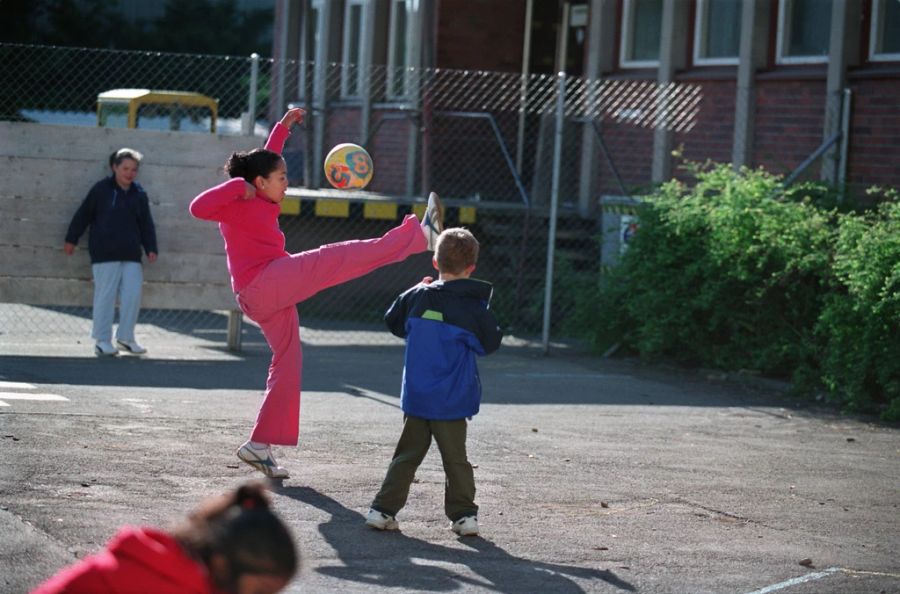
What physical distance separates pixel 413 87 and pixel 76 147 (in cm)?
749

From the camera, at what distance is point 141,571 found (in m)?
3.08

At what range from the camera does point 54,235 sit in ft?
41.7

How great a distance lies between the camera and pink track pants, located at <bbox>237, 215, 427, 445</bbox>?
7.39 meters

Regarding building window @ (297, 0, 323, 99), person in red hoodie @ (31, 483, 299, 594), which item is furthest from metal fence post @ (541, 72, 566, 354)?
person in red hoodie @ (31, 483, 299, 594)

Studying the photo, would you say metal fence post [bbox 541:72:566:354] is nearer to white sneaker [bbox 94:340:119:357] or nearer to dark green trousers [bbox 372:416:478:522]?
white sneaker [bbox 94:340:119:357]

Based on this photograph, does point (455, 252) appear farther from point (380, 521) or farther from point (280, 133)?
point (280, 133)

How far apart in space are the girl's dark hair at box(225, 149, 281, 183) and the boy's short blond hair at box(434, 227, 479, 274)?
1.26m

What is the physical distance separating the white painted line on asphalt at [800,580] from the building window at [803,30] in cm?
1054

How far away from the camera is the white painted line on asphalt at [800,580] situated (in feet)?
19.4

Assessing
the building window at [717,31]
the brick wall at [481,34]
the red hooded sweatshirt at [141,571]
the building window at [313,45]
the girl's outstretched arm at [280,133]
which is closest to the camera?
the red hooded sweatshirt at [141,571]

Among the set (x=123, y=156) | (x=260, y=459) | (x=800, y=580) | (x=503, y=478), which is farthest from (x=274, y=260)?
(x=123, y=156)

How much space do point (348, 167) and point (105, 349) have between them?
450 cm

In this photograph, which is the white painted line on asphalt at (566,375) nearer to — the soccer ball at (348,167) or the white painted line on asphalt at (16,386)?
the soccer ball at (348,167)

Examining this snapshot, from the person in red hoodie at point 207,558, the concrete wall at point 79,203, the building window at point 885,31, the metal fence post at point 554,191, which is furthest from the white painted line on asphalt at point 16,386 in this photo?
the building window at point 885,31
